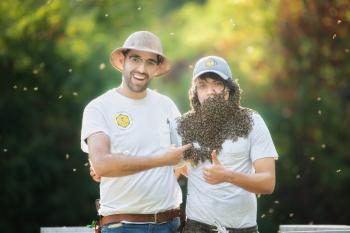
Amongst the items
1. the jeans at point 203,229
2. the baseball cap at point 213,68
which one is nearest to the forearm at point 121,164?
the jeans at point 203,229

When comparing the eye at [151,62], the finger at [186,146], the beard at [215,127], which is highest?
the eye at [151,62]

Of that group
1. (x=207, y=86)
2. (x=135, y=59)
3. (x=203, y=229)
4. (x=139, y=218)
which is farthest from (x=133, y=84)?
(x=203, y=229)

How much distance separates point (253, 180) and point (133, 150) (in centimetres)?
93

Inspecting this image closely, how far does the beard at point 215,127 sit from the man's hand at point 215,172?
200mm

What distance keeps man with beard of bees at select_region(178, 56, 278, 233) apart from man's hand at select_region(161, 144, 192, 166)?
0.15 ft

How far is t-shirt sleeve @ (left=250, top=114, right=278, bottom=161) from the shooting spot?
5.93 meters

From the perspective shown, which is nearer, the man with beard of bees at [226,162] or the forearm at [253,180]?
the forearm at [253,180]

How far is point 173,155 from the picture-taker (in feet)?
19.5

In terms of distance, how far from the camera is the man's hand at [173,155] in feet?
19.5

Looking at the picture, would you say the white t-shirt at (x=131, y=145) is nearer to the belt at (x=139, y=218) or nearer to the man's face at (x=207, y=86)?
the belt at (x=139, y=218)

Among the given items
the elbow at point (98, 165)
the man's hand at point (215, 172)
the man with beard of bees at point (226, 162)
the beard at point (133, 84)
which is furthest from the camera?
the beard at point (133, 84)

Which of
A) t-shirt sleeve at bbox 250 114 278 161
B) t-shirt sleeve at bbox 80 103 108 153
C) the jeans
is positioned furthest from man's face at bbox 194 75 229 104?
the jeans

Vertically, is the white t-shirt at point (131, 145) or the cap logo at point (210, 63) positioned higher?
the cap logo at point (210, 63)

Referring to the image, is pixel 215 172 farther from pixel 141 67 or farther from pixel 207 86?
pixel 141 67
